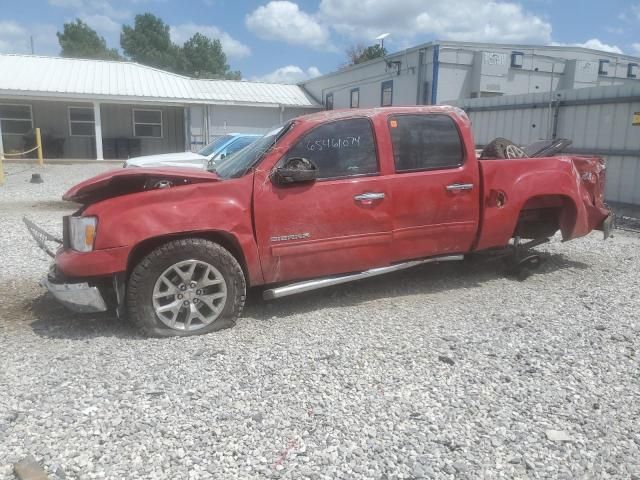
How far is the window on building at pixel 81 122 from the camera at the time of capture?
24906 millimetres

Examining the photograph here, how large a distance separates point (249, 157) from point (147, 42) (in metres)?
74.9

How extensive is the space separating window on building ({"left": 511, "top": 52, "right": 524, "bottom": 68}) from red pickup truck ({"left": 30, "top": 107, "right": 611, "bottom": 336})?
15122 mm

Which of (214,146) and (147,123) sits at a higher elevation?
(147,123)

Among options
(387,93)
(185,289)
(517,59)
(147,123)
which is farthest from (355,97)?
(185,289)

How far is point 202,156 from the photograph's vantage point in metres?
10.6

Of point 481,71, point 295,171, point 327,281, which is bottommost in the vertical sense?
point 327,281

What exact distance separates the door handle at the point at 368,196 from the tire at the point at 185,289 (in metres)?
1.21

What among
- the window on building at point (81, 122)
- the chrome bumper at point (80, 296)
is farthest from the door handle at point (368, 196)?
the window on building at point (81, 122)

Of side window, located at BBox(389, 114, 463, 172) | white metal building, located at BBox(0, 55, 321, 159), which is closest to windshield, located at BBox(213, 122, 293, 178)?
side window, located at BBox(389, 114, 463, 172)

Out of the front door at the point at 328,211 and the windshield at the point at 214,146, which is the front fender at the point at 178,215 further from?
the windshield at the point at 214,146

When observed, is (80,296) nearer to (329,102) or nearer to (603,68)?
(603,68)

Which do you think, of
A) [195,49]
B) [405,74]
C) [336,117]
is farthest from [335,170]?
[195,49]

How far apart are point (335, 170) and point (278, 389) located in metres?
2.03

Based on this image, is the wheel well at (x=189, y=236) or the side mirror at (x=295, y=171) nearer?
the wheel well at (x=189, y=236)
